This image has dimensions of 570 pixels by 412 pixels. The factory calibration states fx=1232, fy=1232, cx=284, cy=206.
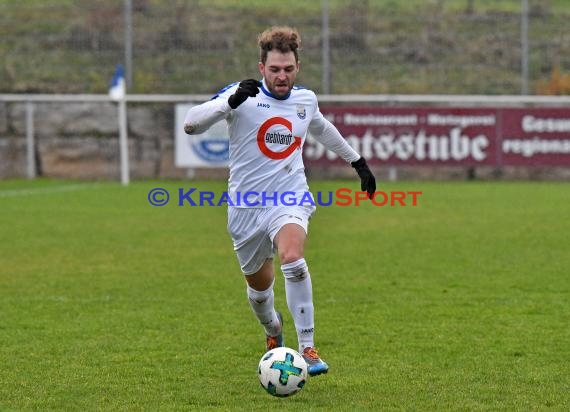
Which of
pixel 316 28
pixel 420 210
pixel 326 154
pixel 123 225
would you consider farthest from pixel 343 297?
pixel 316 28

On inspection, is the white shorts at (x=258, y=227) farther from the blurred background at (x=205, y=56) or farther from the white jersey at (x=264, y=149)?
the blurred background at (x=205, y=56)

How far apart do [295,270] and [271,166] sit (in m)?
0.65

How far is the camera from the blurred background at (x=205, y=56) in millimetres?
26828

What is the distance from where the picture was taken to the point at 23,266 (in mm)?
12461

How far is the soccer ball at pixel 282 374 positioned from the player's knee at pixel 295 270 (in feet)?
1.82

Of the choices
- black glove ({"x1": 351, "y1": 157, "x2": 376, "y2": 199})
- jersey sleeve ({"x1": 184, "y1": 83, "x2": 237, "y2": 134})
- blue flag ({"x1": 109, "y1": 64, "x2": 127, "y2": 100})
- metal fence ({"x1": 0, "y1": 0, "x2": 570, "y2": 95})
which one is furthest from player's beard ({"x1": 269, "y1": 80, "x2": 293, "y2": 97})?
metal fence ({"x1": 0, "y1": 0, "x2": 570, "y2": 95})

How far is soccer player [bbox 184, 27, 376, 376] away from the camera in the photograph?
6750mm

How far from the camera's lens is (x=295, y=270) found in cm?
670

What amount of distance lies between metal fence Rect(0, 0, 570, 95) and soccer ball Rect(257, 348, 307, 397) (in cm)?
2041

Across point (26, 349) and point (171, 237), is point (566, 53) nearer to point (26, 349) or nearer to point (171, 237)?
point (171, 237)

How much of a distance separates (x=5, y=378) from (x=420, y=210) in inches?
496

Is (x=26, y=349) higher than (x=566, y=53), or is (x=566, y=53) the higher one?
(x=566, y=53)

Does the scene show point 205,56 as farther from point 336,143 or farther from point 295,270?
point 295,270

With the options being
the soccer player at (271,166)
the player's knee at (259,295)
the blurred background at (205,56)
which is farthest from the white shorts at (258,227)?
the blurred background at (205,56)
